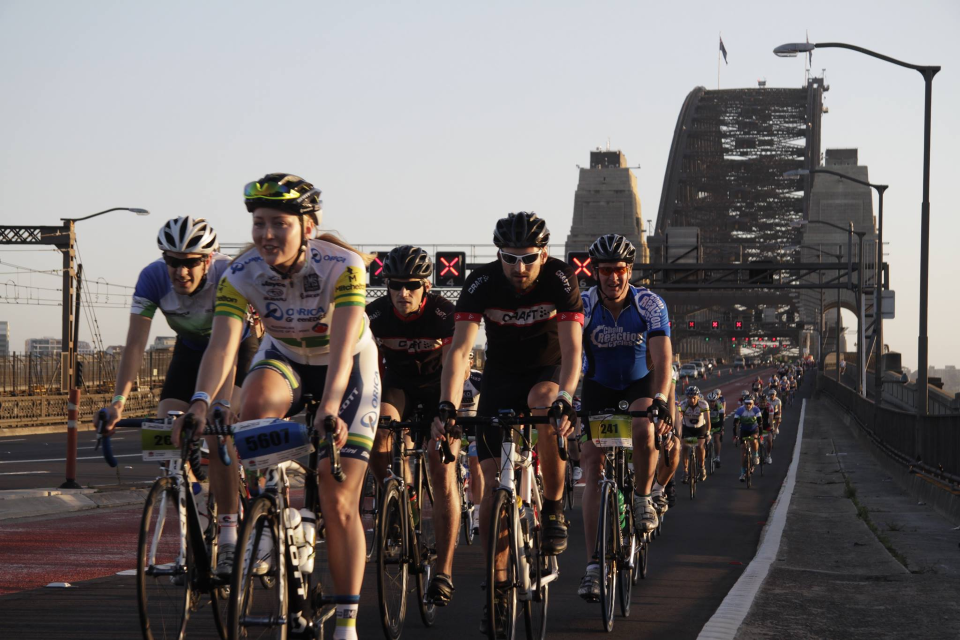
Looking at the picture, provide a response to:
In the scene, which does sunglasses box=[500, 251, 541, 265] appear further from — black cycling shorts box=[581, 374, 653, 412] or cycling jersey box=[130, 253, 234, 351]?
black cycling shorts box=[581, 374, 653, 412]

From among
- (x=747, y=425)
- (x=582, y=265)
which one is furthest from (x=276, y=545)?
(x=582, y=265)

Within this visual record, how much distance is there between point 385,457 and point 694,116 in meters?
180

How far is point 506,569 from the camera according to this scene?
607cm

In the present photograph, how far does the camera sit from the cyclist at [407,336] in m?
8.41

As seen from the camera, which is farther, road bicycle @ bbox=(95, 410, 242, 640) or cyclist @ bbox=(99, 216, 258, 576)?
cyclist @ bbox=(99, 216, 258, 576)

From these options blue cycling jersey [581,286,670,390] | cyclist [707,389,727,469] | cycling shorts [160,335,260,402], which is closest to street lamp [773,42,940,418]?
cyclist [707,389,727,469]

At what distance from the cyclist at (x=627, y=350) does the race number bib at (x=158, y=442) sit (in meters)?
3.18

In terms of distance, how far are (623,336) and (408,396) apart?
1571 mm

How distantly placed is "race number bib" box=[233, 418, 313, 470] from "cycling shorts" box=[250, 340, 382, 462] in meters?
0.30

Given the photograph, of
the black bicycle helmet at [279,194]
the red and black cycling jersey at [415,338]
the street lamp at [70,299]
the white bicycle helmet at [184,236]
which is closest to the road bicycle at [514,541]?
the black bicycle helmet at [279,194]

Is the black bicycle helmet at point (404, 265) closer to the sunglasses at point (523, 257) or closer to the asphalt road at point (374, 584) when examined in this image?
the sunglasses at point (523, 257)

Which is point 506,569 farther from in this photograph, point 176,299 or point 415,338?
point 415,338

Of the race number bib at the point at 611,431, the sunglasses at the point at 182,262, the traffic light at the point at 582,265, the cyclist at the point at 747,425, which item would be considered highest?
the traffic light at the point at 582,265

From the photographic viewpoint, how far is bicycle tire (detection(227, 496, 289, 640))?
4.55 metres
